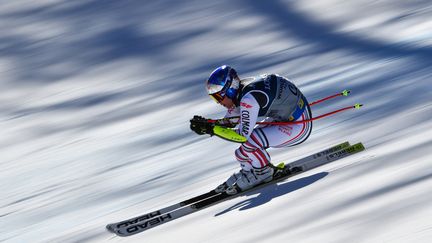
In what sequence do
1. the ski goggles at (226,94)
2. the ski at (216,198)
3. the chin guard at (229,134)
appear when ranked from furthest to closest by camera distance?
the ski goggles at (226,94) < the chin guard at (229,134) < the ski at (216,198)

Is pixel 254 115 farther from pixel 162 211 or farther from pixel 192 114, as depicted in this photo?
pixel 192 114

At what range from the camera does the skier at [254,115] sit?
22.0 feet

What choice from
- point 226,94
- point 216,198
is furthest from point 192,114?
point 216,198

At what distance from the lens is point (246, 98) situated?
667 centimetres

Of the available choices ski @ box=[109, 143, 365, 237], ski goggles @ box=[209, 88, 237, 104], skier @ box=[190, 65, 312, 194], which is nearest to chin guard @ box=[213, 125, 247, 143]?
skier @ box=[190, 65, 312, 194]

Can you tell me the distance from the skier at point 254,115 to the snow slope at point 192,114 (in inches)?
9.2

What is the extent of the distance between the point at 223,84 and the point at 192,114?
4.33 m

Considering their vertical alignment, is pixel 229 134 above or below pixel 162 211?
above

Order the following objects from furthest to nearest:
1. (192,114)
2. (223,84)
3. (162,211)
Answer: (192,114)
(223,84)
(162,211)

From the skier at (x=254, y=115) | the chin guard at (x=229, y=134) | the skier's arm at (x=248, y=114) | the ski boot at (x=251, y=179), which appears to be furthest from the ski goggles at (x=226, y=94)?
the ski boot at (x=251, y=179)

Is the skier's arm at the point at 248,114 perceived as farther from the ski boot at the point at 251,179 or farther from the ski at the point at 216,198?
the ski at the point at 216,198

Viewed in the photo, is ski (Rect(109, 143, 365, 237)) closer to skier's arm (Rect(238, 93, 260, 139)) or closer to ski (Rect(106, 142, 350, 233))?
ski (Rect(106, 142, 350, 233))

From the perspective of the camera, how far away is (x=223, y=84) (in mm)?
6746

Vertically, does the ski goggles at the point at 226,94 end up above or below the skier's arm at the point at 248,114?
above
